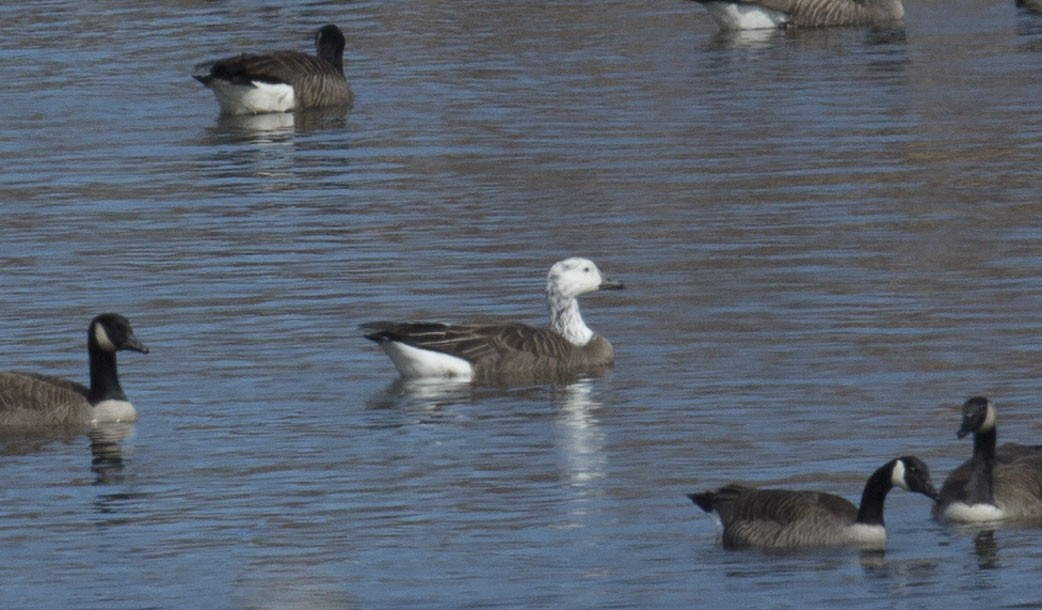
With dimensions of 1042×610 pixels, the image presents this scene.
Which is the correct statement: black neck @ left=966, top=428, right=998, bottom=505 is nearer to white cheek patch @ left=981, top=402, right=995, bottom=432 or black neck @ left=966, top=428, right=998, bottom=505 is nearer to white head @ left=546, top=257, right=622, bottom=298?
white cheek patch @ left=981, top=402, right=995, bottom=432

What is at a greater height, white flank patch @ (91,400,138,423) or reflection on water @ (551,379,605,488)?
white flank patch @ (91,400,138,423)

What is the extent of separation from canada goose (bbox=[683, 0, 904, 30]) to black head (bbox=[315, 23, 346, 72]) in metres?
7.95

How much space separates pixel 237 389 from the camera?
19.0 meters

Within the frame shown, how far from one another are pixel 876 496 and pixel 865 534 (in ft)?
0.78

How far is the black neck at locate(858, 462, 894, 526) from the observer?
1428 cm

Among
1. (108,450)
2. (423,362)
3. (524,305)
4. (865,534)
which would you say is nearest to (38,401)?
(108,450)

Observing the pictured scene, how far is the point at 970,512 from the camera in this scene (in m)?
14.8

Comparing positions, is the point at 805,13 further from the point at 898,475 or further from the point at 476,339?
the point at 898,475

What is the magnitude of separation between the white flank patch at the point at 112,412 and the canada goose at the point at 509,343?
1.99 meters

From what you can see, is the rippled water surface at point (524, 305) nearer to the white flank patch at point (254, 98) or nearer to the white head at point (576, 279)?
the white flank patch at point (254, 98)

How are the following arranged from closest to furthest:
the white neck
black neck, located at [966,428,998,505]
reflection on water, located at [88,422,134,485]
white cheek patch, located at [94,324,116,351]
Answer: black neck, located at [966,428,998,505] → reflection on water, located at [88,422,134,485] → white cheek patch, located at [94,324,116,351] → the white neck

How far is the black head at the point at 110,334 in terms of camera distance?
1853cm

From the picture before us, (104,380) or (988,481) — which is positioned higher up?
(104,380)

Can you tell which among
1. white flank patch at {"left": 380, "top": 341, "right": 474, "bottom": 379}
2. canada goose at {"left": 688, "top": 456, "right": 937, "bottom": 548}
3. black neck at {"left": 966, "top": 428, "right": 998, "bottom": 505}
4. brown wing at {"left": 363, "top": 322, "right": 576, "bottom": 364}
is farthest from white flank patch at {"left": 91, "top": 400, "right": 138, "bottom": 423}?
black neck at {"left": 966, "top": 428, "right": 998, "bottom": 505}
